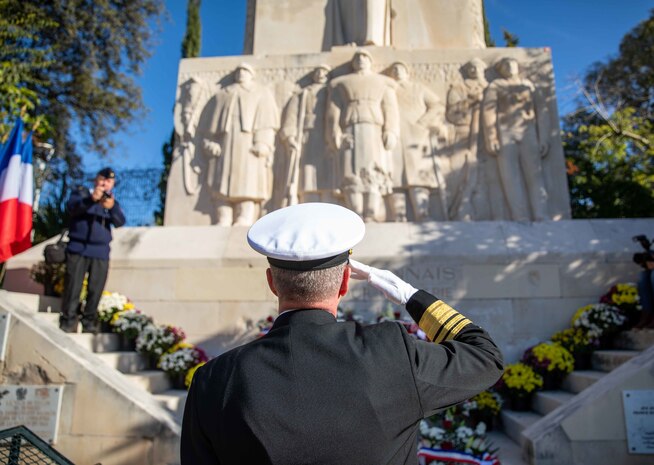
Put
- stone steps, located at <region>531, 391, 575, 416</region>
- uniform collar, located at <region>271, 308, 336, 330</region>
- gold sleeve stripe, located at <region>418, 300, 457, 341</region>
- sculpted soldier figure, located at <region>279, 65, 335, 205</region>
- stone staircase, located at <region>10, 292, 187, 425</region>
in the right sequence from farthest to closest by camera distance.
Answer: sculpted soldier figure, located at <region>279, 65, 335, 205</region>, stone staircase, located at <region>10, 292, 187, 425</region>, stone steps, located at <region>531, 391, 575, 416</region>, gold sleeve stripe, located at <region>418, 300, 457, 341</region>, uniform collar, located at <region>271, 308, 336, 330</region>

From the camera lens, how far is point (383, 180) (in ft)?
28.0

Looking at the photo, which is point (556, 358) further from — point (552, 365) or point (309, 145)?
point (309, 145)

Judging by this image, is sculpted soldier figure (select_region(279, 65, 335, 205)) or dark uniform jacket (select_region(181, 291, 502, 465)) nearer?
dark uniform jacket (select_region(181, 291, 502, 465))

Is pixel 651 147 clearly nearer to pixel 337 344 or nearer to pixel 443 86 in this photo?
pixel 443 86

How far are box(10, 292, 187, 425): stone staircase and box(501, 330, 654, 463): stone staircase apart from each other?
11.3ft

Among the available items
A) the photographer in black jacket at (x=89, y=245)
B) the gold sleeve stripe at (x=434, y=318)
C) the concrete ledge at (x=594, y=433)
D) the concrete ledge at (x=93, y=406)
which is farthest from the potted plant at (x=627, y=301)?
the photographer in black jacket at (x=89, y=245)

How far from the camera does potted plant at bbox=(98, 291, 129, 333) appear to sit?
6.48m

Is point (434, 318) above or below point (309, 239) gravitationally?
below

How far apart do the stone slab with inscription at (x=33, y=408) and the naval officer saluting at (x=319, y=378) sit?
3739 millimetres

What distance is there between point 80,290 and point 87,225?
788 millimetres

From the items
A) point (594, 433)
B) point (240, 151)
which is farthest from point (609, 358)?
point (240, 151)

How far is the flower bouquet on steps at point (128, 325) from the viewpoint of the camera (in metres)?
6.23

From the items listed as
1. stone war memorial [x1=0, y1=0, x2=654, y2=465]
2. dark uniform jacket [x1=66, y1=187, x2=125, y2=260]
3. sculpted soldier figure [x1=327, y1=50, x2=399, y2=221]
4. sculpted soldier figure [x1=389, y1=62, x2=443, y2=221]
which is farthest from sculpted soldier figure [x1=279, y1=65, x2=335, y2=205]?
dark uniform jacket [x1=66, y1=187, x2=125, y2=260]

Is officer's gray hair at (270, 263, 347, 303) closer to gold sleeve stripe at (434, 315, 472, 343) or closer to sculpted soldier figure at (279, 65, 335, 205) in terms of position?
gold sleeve stripe at (434, 315, 472, 343)
